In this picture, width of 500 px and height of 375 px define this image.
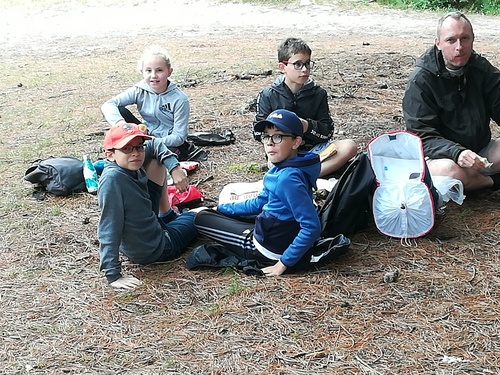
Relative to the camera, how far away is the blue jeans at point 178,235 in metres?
4.06

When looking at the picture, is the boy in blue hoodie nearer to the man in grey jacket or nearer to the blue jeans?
the blue jeans

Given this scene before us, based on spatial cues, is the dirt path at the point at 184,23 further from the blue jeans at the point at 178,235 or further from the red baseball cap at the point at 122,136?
the red baseball cap at the point at 122,136

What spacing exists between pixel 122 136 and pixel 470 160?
7.77ft

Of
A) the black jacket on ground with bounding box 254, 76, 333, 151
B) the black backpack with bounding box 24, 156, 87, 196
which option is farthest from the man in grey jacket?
the black backpack with bounding box 24, 156, 87, 196

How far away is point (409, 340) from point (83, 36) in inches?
557

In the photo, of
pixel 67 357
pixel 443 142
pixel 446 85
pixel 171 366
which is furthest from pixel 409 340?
pixel 446 85

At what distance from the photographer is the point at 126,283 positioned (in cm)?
375

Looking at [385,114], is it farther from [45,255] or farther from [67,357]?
[67,357]

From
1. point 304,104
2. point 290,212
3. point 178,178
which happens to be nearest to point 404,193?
point 290,212

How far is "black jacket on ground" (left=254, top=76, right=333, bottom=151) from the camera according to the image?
194 inches

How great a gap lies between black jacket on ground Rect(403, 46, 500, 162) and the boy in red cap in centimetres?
190

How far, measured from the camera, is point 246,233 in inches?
158

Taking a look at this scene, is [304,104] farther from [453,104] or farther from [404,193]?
[404,193]

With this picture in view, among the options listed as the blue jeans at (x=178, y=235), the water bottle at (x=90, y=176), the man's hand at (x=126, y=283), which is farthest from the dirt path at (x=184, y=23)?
the man's hand at (x=126, y=283)
